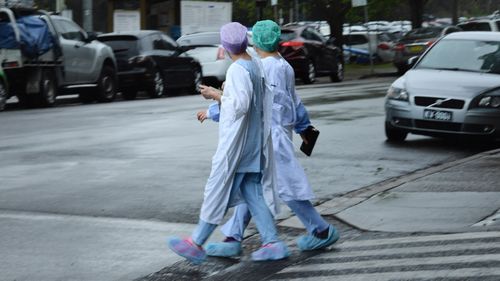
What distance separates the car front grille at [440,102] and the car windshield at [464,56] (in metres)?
0.97

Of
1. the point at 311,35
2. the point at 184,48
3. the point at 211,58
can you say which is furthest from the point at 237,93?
the point at 311,35

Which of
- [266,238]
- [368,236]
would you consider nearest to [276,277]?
[266,238]

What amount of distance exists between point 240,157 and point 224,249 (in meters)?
0.69

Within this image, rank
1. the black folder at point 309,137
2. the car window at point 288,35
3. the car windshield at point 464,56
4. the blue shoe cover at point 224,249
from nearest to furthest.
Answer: the blue shoe cover at point 224,249 < the black folder at point 309,137 < the car windshield at point 464,56 < the car window at point 288,35

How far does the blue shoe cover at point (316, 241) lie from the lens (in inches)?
316

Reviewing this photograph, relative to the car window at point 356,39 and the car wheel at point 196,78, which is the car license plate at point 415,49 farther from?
the car window at point 356,39

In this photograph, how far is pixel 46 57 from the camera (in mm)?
24203

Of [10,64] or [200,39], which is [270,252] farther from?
[200,39]

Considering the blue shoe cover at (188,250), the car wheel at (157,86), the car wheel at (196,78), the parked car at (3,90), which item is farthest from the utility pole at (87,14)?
the blue shoe cover at (188,250)

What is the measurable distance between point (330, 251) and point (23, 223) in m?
2.66

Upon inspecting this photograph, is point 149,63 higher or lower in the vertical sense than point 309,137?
lower

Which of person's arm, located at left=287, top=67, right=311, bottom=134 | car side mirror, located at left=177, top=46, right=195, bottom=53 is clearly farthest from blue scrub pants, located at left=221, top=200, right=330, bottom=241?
car side mirror, located at left=177, top=46, right=195, bottom=53

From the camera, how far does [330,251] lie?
8.05 m

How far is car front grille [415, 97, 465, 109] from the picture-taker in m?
14.8
